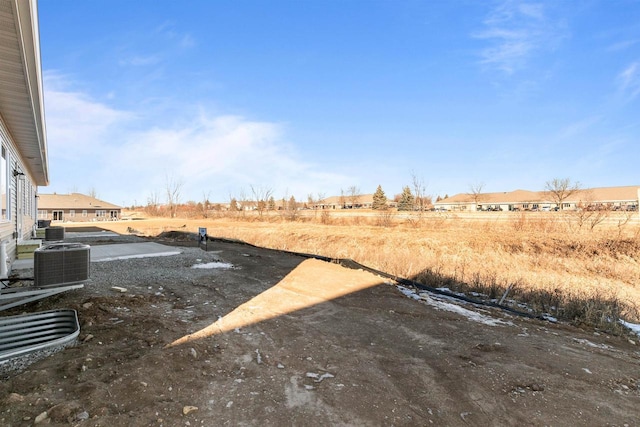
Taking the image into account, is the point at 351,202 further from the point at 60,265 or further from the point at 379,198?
the point at 60,265

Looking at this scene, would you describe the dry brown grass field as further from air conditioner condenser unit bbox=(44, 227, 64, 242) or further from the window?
the window

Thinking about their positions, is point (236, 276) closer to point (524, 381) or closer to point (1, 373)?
point (1, 373)

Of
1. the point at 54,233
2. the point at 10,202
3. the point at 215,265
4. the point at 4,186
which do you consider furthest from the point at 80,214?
the point at 215,265

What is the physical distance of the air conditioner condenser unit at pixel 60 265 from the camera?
4316mm

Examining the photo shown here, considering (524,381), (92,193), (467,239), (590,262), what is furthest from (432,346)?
(92,193)

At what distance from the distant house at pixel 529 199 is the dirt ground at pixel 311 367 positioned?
50019mm

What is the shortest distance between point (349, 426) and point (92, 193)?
97.2 m

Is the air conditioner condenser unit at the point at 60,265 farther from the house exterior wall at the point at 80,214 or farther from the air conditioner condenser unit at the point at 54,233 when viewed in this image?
the house exterior wall at the point at 80,214

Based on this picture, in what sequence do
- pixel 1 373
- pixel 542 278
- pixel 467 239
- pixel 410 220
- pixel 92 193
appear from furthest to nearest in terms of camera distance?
pixel 92 193, pixel 410 220, pixel 467 239, pixel 542 278, pixel 1 373

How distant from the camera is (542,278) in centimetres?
941

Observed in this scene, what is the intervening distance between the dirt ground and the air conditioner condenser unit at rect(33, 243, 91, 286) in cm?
43

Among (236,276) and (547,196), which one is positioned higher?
(547,196)

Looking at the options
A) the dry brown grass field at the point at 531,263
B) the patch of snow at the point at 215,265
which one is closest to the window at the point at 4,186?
the patch of snow at the point at 215,265

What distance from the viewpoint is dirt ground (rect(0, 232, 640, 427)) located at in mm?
2580
